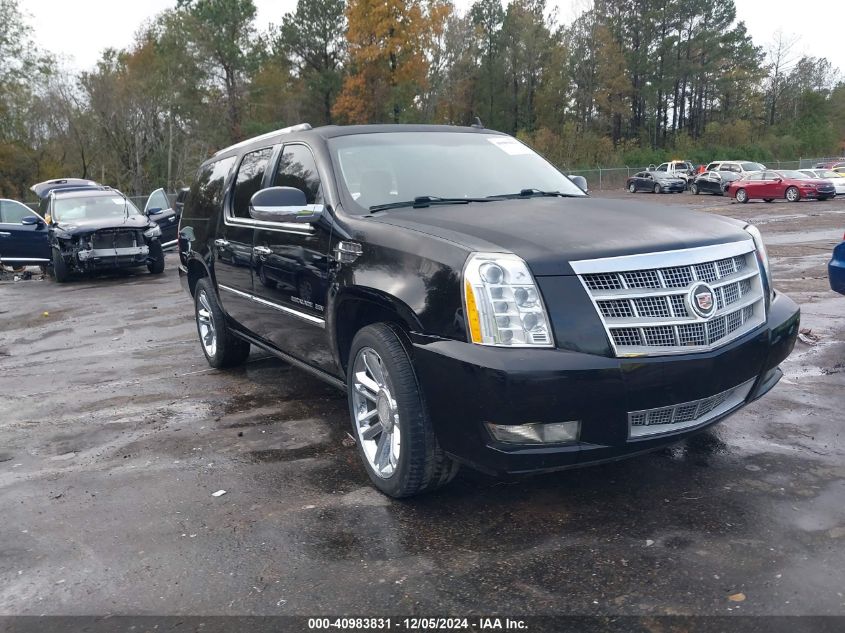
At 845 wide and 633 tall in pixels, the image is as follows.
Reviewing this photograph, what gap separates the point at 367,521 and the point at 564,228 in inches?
66.4

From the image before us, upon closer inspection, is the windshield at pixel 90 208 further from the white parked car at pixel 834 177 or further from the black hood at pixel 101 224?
the white parked car at pixel 834 177

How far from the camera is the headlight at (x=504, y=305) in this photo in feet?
10.5

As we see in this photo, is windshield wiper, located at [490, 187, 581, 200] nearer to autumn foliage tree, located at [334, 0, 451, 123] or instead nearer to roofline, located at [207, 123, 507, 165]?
roofline, located at [207, 123, 507, 165]

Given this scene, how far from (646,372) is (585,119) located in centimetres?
7032

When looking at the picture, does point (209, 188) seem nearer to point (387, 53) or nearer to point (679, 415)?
point (679, 415)

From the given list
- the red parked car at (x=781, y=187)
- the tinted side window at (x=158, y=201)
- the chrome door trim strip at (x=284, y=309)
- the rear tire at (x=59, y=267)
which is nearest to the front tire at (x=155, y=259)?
the rear tire at (x=59, y=267)

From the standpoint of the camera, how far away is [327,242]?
4.25 meters

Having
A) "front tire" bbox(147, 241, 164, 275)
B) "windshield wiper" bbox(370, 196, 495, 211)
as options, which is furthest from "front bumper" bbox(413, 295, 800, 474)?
"front tire" bbox(147, 241, 164, 275)

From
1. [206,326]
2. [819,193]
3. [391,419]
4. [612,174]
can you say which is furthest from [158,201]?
[612,174]

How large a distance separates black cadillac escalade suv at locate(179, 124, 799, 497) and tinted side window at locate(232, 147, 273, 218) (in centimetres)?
63

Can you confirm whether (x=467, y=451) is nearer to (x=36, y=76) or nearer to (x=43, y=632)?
(x=43, y=632)

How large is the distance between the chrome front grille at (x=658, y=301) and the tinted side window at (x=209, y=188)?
3.73 meters

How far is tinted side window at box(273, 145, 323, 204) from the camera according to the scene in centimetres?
461

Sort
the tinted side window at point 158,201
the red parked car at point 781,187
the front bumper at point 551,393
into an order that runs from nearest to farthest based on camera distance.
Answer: the front bumper at point 551,393, the tinted side window at point 158,201, the red parked car at point 781,187
